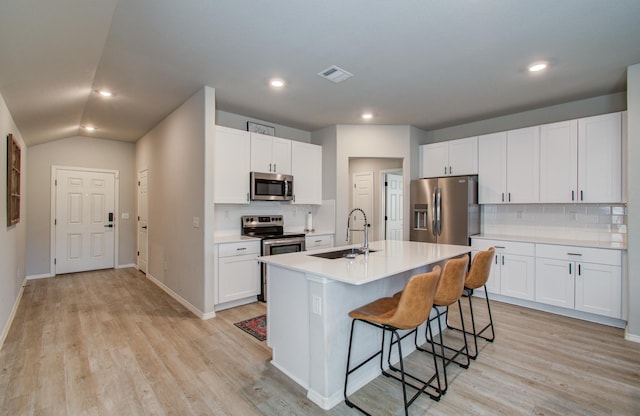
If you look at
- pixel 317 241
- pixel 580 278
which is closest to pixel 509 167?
pixel 580 278

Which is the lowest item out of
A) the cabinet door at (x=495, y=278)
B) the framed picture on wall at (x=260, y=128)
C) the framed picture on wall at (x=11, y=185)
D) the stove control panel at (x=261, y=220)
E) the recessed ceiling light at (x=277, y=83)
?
the cabinet door at (x=495, y=278)

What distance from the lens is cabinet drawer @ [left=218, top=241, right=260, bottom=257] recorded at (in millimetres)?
3707

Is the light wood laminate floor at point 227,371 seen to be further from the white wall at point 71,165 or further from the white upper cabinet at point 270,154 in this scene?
the white wall at point 71,165

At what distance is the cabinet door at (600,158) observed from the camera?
337 cm

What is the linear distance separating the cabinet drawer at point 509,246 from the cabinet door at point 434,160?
1240 mm

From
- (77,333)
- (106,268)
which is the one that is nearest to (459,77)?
(77,333)

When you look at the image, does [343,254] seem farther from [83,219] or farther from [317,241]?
[83,219]

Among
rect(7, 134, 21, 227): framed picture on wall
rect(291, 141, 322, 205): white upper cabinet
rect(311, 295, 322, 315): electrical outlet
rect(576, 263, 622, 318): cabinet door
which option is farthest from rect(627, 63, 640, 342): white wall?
rect(7, 134, 21, 227): framed picture on wall

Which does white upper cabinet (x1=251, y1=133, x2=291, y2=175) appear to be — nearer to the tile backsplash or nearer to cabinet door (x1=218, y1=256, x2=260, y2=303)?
cabinet door (x1=218, y1=256, x2=260, y2=303)

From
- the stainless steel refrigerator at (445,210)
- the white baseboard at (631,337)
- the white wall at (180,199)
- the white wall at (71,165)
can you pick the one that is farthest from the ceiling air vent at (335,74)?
the white wall at (71,165)

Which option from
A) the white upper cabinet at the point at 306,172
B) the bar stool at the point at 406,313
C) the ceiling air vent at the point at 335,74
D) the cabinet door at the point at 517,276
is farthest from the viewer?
the white upper cabinet at the point at 306,172

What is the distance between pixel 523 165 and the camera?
4.09 metres

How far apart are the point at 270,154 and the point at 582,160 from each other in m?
3.96

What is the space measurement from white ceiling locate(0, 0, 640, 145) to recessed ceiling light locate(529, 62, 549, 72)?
0.27ft
